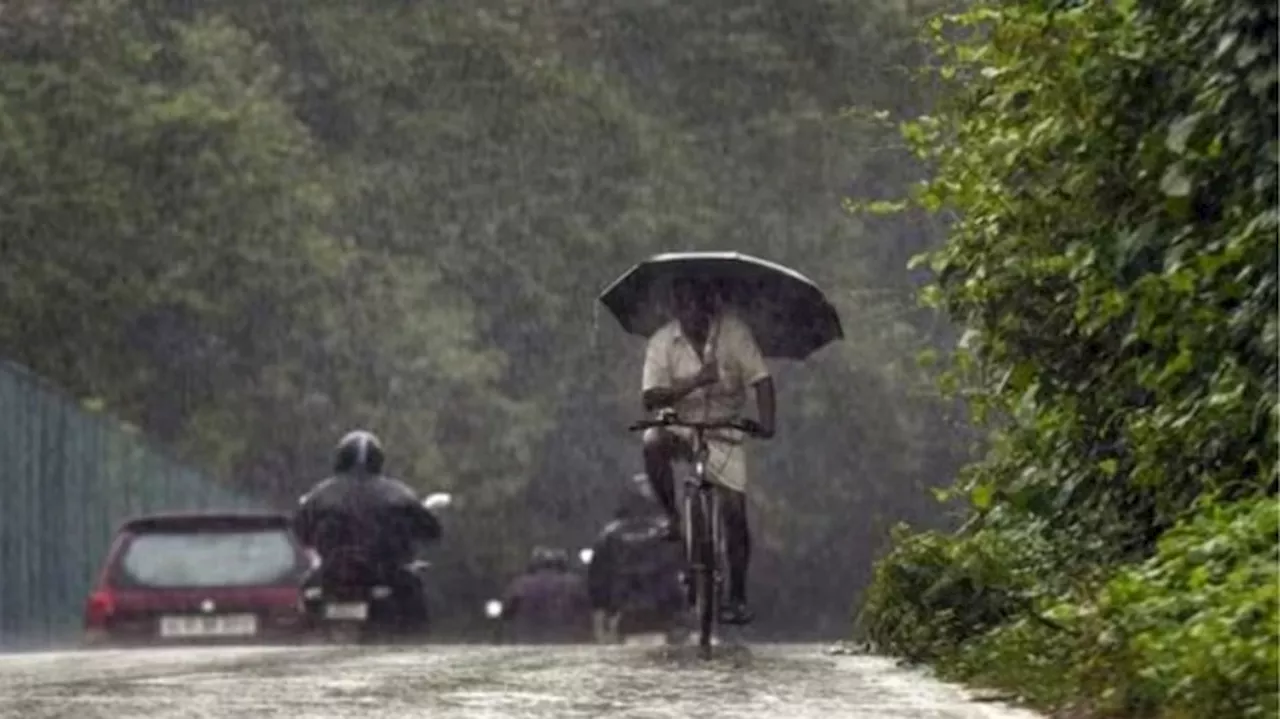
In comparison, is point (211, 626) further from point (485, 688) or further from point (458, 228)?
point (458, 228)

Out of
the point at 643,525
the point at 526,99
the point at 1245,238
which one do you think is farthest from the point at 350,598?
the point at 526,99

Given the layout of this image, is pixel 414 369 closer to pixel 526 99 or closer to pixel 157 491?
pixel 526 99

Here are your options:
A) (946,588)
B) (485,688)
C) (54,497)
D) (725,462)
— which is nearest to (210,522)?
(54,497)

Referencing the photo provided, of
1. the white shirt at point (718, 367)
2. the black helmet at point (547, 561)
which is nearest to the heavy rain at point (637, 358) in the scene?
the white shirt at point (718, 367)

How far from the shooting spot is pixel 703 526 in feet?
54.3

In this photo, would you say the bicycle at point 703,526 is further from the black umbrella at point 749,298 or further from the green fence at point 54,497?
the green fence at point 54,497

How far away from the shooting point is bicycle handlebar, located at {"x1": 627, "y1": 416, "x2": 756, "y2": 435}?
16641 mm

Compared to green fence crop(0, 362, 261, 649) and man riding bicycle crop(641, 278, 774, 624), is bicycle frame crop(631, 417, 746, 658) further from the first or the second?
green fence crop(0, 362, 261, 649)

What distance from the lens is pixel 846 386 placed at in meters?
43.0

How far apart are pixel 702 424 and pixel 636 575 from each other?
874cm

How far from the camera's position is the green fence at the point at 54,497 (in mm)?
31344

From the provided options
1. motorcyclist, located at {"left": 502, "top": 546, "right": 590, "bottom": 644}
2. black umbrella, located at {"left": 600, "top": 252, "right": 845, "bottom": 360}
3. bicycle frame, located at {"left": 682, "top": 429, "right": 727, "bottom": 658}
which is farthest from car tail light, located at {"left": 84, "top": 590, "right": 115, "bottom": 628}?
bicycle frame, located at {"left": 682, "top": 429, "right": 727, "bottom": 658}

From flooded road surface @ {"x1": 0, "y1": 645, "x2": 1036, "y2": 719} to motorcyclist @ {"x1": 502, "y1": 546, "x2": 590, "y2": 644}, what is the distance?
18765mm

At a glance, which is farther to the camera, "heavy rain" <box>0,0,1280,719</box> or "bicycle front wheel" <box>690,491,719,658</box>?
"bicycle front wheel" <box>690,491,719,658</box>
